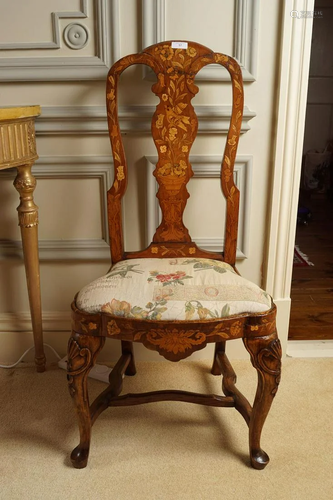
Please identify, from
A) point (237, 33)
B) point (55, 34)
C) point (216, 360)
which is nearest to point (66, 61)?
point (55, 34)

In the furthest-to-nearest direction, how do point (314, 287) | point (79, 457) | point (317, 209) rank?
point (317, 209) < point (314, 287) < point (79, 457)

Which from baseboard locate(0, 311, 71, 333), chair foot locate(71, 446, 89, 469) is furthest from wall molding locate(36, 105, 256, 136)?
chair foot locate(71, 446, 89, 469)

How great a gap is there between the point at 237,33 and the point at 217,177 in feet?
1.44

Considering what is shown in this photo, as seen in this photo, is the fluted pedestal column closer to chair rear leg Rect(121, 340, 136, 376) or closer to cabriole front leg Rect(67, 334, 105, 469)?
chair rear leg Rect(121, 340, 136, 376)

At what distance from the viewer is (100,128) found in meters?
1.49

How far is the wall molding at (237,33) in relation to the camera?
4.59 ft

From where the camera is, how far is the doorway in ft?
6.84

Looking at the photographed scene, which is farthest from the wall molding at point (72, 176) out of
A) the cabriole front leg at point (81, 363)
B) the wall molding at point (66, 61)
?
the cabriole front leg at point (81, 363)

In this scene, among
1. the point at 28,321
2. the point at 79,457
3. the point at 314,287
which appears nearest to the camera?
the point at 79,457

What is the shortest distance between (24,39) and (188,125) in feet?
1.91

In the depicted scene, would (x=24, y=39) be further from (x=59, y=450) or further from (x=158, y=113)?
(x=59, y=450)

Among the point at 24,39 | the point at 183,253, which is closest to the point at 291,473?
the point at 183,253

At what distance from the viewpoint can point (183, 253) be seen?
54.4 inches

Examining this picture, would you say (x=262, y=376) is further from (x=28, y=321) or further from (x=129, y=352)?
(x=28, y=321)
